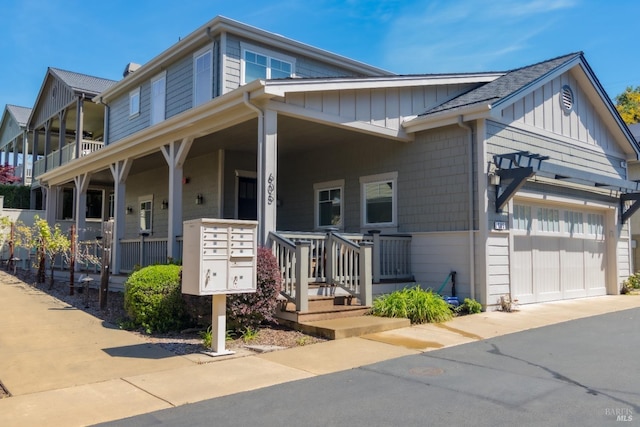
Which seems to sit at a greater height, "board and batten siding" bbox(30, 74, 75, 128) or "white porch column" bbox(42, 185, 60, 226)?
"board and batten siding" bbox(30, 74, 75, 128)

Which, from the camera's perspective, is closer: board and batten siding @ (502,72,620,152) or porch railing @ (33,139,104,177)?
board and batten siding @ (502,72,620,152)

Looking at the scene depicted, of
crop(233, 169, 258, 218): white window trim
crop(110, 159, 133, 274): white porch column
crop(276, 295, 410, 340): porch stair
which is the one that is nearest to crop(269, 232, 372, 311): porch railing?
crop(276, 295, 410, 340): porch stair

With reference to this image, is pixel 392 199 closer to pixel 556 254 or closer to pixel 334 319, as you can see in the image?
pixel 334 319

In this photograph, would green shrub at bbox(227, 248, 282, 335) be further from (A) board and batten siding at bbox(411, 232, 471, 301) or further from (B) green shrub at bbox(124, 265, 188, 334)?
(A) board and batten siding at bbox(411, 232, 471, 301)

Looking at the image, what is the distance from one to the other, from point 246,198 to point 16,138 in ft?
75.8

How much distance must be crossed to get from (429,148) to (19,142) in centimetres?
2914

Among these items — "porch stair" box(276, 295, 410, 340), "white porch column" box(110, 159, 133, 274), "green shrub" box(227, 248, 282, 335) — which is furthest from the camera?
"white porch column" box(110, 159, 133, 274)

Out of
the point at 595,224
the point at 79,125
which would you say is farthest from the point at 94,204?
the point at 595,224

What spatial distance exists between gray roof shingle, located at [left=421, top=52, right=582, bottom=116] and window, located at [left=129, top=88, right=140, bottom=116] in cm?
1013

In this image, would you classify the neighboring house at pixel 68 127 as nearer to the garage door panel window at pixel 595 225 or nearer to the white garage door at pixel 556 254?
the white garage door at pixel 556 254

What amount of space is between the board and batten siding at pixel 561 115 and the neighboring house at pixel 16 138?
84.7ft

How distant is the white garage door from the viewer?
11773 mm

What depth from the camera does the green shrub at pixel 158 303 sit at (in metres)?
8.47

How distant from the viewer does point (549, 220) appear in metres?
12.7
